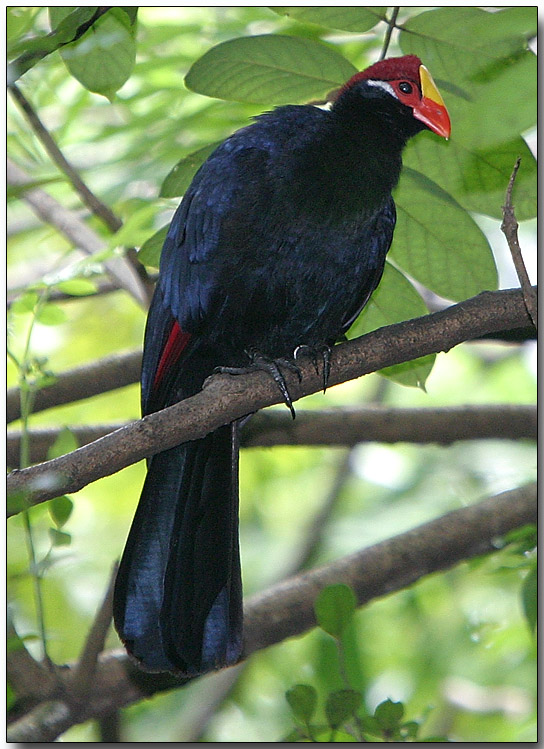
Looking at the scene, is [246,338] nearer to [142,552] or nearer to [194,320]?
[194,320]

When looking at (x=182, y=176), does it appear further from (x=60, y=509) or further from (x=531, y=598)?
(x=531, y=598)

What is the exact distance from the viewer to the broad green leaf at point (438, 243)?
5.13 feet

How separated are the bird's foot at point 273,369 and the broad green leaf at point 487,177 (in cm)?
44

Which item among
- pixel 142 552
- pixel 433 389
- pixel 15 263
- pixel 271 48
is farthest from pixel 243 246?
pixel 433 389

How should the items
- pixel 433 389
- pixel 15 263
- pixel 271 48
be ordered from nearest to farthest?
pixel 271 48
pixel 15 263
pixel 433 389

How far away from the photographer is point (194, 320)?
5.19 feet

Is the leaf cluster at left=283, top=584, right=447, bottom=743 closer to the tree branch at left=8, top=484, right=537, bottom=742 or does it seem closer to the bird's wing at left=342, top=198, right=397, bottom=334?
the tree branch at left=8, top=484, right=537, bottom=742

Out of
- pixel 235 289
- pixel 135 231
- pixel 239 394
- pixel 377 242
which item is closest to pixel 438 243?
pixel 377 242

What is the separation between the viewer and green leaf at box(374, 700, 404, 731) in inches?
55.0

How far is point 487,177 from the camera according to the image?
152 centimetres

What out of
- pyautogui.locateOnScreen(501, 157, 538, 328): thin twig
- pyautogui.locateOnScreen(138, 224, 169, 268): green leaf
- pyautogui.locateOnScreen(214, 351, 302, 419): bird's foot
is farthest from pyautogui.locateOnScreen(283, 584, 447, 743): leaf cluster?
pyautogui.locateOnScreen(138, 224, 169, 268): green leaf

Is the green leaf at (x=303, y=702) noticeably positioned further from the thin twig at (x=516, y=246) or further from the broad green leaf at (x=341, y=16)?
the broad green leaf at (x=341, y=16)

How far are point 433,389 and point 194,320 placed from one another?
213cm

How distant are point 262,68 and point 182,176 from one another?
31cm
